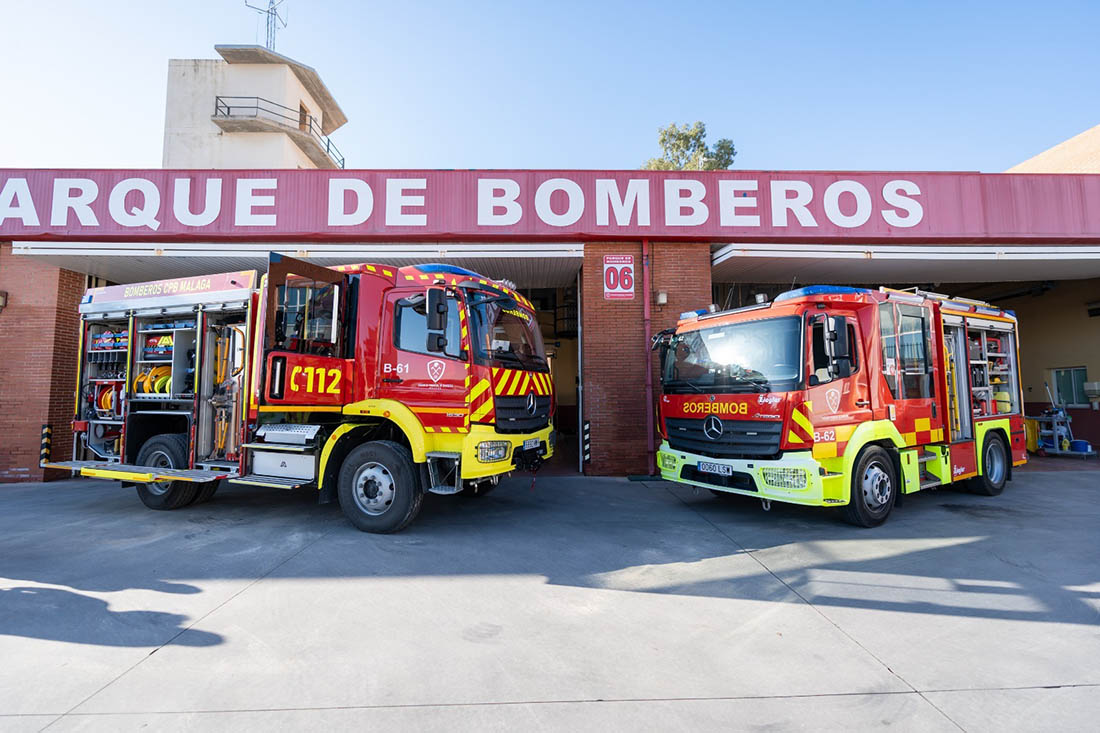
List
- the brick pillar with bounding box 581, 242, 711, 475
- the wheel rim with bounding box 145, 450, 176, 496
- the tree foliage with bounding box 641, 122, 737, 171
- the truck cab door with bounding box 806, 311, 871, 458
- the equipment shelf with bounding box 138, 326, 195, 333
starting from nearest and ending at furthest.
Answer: the truck cab door with bounding box 806, 311, 871, 458
the wheel rim with bounding box 145, 450, 176, 496
the equipment shelf with bounding box 138, 326, 195, 333
the brick pillar with bounding box 581, 242, 711, 475
the tree foliage with bounding box 641, 122, 737, 171

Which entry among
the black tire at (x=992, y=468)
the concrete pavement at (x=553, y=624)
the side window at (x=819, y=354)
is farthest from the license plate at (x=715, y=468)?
the black tire at (x=992, y=468)

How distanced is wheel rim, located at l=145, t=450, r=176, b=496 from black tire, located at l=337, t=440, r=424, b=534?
2720mm

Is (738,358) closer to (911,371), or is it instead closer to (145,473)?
(911,371)

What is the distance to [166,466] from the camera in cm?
671

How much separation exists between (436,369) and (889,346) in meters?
5.56

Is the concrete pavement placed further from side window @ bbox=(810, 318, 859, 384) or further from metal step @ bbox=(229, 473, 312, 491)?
side window @ bbox=(810, 318, 859, 384)

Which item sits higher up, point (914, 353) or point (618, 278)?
point (618, 278)

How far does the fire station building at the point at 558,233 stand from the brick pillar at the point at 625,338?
28 mm

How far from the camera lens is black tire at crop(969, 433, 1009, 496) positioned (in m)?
7.80

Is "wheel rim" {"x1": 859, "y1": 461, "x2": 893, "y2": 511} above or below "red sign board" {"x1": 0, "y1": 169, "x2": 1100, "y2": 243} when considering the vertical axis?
below

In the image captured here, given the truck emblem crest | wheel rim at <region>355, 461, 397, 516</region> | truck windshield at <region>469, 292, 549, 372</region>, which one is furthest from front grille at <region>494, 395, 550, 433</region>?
wheel rim at <region>355, 461, 397, 516</region>

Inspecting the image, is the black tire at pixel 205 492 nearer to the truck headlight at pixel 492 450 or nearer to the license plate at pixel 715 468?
the truck headlight at pixel 492 450

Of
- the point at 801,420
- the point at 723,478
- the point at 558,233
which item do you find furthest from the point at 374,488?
the point at 558,233

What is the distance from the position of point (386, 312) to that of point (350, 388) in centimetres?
100
